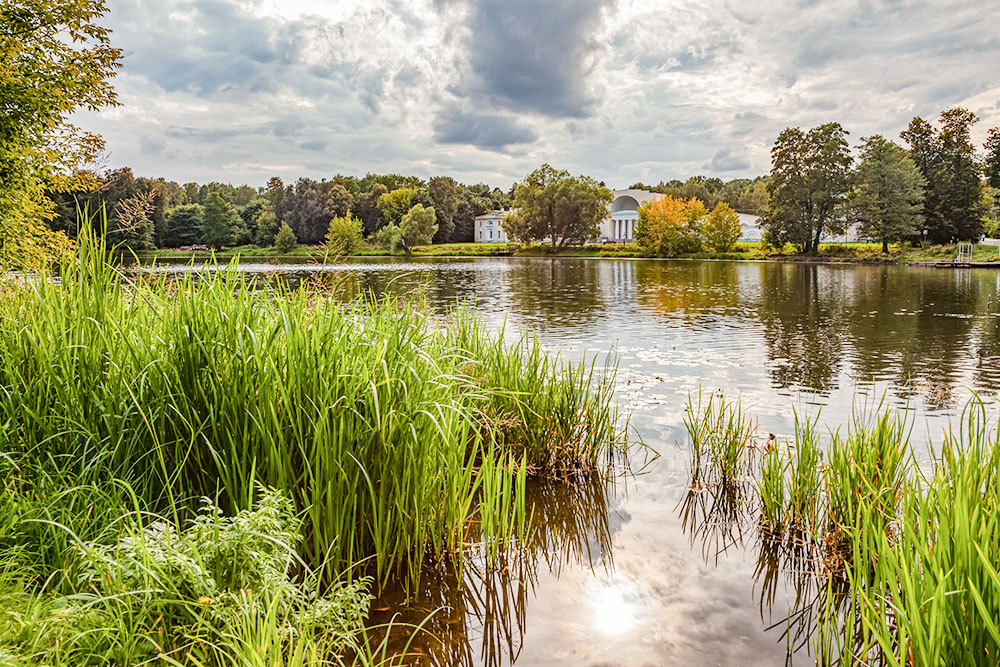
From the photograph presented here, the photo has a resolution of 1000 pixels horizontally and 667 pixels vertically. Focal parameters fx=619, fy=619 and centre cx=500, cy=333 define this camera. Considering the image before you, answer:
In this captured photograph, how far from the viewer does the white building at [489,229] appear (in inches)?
4341

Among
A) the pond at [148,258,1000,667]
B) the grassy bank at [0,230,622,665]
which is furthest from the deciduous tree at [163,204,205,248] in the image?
the grassy bank at [0,230,622,665]

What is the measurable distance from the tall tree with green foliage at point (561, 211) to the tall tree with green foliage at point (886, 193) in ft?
101

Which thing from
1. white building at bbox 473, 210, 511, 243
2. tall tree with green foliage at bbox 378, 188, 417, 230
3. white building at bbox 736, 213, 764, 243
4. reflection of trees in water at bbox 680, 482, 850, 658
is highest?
tall tree with green foliage at bbox 378, 188, 417, 230

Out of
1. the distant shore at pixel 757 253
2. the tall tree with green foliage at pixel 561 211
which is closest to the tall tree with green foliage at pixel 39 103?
the distant shore at pixel 757 253

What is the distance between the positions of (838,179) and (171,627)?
64.6 meters

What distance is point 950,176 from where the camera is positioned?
53.5 m

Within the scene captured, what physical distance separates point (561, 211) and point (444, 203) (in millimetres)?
30863

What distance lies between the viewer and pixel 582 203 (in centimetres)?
7831

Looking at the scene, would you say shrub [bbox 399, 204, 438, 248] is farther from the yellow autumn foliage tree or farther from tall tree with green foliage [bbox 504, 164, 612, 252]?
the yellow autumn foliage tree

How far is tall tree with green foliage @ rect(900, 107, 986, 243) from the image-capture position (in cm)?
5281

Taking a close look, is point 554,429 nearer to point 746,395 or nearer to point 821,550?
point 821,550

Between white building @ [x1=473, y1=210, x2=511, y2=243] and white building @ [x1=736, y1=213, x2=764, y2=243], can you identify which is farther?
white building @ [x1=473, y1=210, x2=511, y2=243]

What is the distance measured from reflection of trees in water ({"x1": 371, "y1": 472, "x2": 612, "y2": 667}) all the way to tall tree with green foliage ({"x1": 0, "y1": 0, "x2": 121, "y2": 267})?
7253mm

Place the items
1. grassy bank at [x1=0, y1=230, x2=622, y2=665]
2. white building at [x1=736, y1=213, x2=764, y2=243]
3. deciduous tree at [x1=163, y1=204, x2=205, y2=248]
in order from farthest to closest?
white building at [x1=736, y1=213, x2=764, y2=243] → deciduous tree at [x1=163, y1=204, x2=205, y2=248] → grassy bank at [x1=0, y1=230, x2=622, y2=665]
